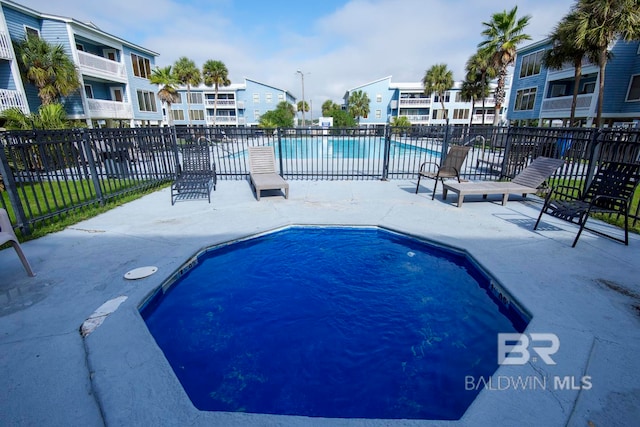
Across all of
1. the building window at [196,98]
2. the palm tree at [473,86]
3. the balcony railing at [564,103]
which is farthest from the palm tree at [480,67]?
the building window at [196,98]

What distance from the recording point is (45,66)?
49.4 ft

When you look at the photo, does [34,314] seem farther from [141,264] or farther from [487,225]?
[487,225]

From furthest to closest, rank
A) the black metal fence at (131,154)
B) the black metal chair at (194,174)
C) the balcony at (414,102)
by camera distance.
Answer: the balcony at (414,102)
the black metal chair at (194,174)
the black metal fence at (131,154)

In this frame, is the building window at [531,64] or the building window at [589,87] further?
the building window at [531,64]

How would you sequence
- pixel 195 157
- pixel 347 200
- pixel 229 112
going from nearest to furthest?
pixel 347 200
pixel 195 157
pixel 229 112

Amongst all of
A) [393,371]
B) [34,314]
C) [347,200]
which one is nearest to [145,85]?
[347,200]

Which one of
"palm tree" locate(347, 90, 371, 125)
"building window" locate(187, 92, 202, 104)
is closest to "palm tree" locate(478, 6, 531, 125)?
"palm tree" locate(347, 90, 371, 125)

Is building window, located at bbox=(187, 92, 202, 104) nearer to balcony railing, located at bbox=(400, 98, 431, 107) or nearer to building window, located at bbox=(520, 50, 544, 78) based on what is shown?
balcony railing, located at bbox=(400, 98, 431, 107)

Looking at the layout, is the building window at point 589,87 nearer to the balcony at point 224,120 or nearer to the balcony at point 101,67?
the balcony at point 101,67

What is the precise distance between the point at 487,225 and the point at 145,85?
1137 inches

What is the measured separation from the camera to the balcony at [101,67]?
18.2 m

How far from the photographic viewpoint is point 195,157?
8789 millimetres

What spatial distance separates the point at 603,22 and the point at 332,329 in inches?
792

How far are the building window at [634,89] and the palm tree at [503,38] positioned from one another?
7.02m
